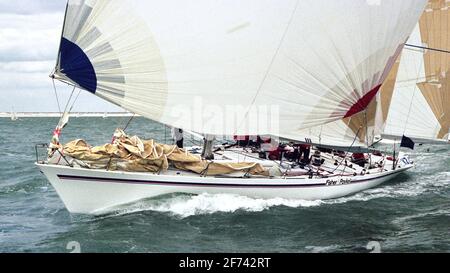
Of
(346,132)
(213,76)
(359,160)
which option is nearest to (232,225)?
(213,76)

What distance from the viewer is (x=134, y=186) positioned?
1622cm

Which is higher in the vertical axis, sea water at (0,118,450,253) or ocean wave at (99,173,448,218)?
ocean wave at (99,173,448,218)

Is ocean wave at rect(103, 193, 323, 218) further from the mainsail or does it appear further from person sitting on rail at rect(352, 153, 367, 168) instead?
person sitting on rail at rect(352, 153, 367, 168)

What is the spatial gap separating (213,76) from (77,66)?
141 inches

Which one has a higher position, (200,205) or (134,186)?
(134,186)

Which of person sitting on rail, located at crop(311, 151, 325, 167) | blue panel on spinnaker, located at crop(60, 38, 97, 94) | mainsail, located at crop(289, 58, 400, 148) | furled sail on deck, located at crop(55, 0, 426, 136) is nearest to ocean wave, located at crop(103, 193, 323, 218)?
furled sail on deck, located at crop(55, 0, 426, 136)

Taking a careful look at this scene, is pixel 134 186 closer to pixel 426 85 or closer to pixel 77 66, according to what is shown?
pixel 77 66

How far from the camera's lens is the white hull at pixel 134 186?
1572cm

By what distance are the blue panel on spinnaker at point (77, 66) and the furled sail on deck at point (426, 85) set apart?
1582cm

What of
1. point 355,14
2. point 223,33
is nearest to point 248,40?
point 223,33

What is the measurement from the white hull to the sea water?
255mm

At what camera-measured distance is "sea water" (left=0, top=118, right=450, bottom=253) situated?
1386cm

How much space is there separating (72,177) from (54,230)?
4.92 ft

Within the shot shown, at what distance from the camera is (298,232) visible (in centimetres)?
1516
